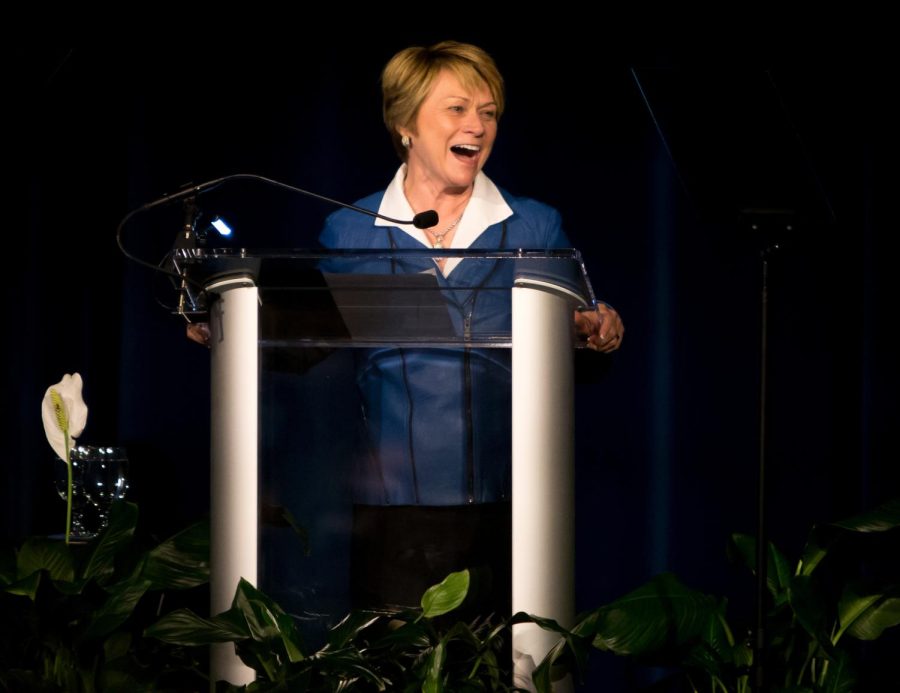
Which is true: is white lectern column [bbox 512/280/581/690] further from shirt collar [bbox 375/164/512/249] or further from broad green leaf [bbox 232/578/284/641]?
shirt collar [bbox 375/164/512/249]

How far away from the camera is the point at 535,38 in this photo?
3.02m

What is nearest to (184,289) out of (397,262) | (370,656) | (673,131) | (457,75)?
(397,262)

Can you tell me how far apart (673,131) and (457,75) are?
1.15m

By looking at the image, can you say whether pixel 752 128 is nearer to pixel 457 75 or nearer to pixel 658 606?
pixel 658 606

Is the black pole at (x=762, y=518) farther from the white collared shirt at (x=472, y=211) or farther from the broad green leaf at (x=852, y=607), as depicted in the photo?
the white collared shirt at (x=472, y=211)

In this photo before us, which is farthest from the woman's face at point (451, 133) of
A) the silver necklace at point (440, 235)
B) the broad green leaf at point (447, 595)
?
the broad green leaf at point (447, 595)

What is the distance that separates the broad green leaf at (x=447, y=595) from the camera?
5.07ft

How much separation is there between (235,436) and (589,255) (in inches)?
62.8

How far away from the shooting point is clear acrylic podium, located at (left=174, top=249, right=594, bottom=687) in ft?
5.10

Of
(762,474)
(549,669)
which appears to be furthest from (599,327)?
(549,669)

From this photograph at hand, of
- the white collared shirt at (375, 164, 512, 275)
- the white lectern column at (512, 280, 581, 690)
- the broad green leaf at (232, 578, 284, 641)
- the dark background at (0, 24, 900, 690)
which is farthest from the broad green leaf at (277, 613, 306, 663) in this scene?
the dark background at (0, 24, 900, 690)

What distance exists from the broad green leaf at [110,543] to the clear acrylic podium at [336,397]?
453 millimetres

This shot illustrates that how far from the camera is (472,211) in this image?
2.65 metres

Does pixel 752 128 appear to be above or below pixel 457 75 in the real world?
below
